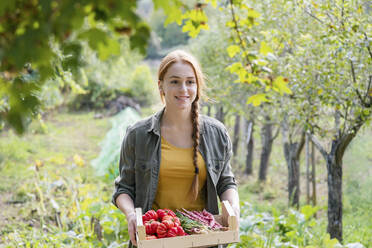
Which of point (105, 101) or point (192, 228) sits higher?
point (105, 101)

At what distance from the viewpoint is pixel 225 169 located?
237 centimetres

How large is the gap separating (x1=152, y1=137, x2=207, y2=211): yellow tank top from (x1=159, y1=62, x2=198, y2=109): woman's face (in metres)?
0.25

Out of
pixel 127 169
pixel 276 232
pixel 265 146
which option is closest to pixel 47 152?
pixel 265 146

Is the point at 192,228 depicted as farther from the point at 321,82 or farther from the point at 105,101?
the point at 105,101

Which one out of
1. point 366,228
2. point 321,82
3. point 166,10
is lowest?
point 366,228

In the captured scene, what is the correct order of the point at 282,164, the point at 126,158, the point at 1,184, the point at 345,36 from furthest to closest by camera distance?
the point at 282,164 < the point at 1,184 < the point at 345,36 < the point at 126,158

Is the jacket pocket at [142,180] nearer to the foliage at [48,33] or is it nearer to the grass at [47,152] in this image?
the grass at [47,152]

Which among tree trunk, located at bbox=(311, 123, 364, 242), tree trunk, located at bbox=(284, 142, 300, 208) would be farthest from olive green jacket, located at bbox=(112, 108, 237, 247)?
tree trunk, located at bbox=(284, 142, 300, 208)

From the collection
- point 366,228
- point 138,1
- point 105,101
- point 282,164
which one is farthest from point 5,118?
point 105,101

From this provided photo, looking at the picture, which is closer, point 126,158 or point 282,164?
point 126,158

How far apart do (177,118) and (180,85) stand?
0.23 m

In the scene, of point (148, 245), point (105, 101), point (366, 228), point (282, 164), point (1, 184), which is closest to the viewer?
point (148, 245)

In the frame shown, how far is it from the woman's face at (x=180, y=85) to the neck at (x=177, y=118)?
0.28 ft

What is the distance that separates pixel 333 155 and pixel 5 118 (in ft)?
12.6
